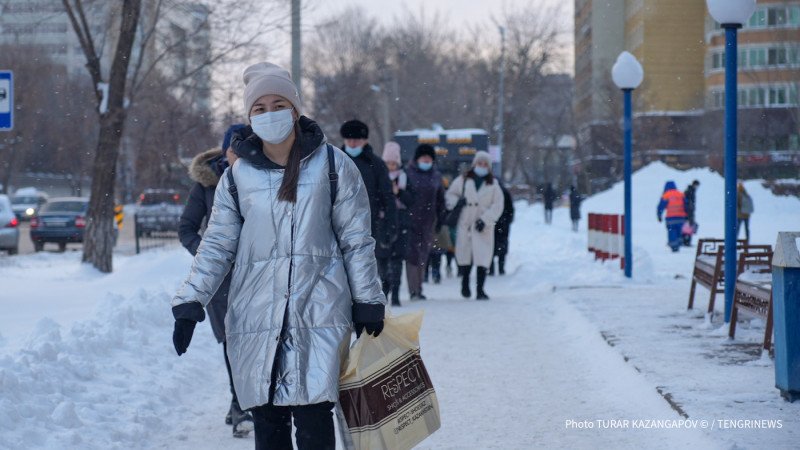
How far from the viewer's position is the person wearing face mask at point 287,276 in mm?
4195

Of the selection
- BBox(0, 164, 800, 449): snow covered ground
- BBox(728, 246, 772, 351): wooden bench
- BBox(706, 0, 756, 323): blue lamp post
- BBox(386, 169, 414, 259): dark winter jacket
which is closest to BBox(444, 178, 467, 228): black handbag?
BBox(386, 169, 414, 259): dark winter jacket

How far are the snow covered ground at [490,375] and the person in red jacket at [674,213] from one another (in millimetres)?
11401

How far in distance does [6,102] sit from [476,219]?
18.4ft

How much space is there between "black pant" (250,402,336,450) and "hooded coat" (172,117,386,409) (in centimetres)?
8

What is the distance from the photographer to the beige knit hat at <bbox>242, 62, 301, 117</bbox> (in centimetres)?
447

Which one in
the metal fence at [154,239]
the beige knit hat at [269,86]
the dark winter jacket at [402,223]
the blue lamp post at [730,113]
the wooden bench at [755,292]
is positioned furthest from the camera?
the metal fence at [154,239]

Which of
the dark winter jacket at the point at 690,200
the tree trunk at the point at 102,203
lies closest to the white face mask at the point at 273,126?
the tree trunk at the point at 102,203

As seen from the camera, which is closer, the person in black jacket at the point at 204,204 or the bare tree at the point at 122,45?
the person in black jacket at the point at 204,204

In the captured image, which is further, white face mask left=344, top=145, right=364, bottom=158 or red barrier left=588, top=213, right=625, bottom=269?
red barrier left=588, top=213, right=625, bottom=269

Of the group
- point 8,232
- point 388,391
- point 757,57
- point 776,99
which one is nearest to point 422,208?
point 388,391

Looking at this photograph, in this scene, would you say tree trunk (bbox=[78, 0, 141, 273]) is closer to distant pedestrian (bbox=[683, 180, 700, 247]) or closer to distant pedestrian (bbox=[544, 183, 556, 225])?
distant pedestrian (bbox=[683, 180, 700, 247])

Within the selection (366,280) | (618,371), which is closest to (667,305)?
(618,371)

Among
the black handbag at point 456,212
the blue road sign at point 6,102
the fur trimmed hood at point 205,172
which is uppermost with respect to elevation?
the blue road sign at point 6,102

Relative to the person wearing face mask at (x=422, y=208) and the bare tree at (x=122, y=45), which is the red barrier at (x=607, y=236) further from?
the bare tree at (x=122, y=45)
